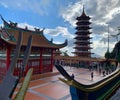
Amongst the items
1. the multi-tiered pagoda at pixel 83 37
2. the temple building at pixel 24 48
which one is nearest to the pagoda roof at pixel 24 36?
the temple building at pixel 24 48

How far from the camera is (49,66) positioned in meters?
21.3

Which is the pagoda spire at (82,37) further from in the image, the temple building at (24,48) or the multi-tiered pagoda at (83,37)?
the temple building at (24,48)

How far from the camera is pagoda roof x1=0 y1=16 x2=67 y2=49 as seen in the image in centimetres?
1505

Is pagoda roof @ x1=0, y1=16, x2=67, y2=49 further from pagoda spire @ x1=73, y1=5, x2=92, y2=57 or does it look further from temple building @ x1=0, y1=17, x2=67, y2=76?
pagoda spire @ x1=73, y1=5, x2=92, y2=57

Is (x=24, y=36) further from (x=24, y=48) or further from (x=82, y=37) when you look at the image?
(x=82, y=37)

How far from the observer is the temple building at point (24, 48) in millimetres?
15475

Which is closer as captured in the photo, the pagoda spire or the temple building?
the temple building

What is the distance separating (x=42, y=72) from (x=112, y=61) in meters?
15.6

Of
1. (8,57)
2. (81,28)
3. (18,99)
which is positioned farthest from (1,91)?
(81,28)

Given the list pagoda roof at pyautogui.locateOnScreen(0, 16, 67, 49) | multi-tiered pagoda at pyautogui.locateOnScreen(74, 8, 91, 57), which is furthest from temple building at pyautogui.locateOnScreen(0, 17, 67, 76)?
multi-tiered pagoda at pyautogui.locateOnScreen(74, 8, 91, 57)

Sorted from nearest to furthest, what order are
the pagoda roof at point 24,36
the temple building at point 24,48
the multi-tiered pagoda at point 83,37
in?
the pagoda roof at point 24,36
the temple building at point 24,48
the multi-tiered pagoda at point 83,37

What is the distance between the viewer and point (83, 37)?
36.7 m

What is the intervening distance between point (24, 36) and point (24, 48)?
8.37 ft

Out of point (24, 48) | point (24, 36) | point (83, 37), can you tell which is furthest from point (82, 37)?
point (24, 48)
